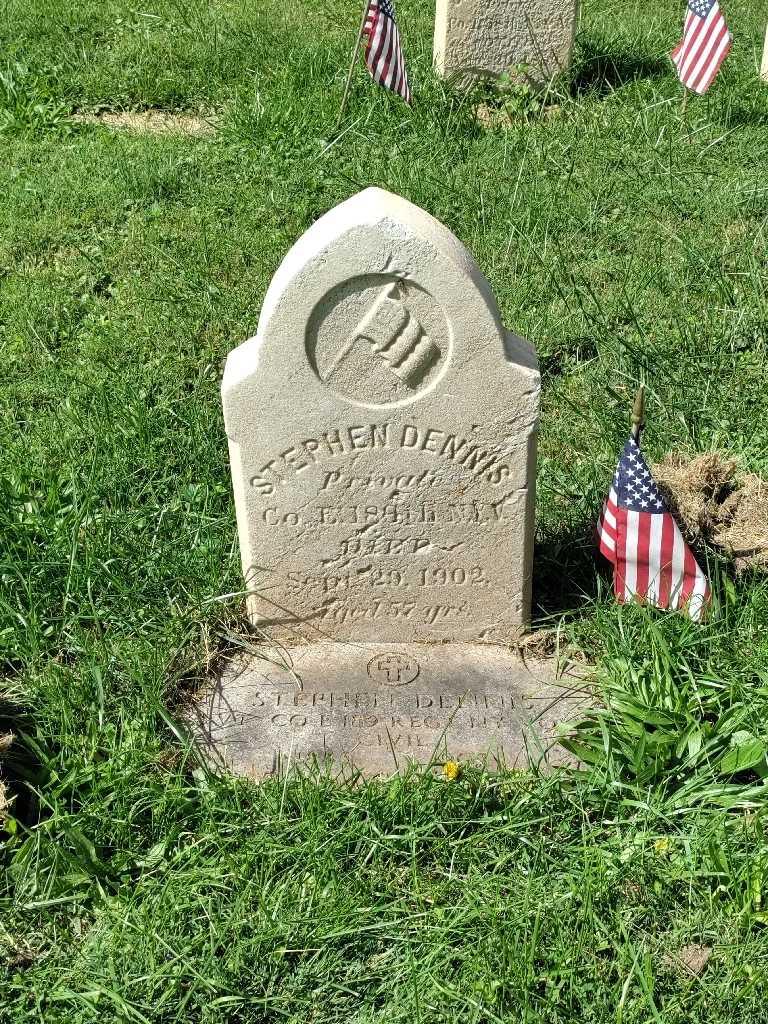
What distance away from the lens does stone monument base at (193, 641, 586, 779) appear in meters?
3.26


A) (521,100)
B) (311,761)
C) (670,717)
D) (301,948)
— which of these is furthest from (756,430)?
(521,100)

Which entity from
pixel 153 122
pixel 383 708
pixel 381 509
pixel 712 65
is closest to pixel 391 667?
pixel 383 708

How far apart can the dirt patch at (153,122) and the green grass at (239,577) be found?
81 mm

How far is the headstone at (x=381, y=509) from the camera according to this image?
3090 millimetres

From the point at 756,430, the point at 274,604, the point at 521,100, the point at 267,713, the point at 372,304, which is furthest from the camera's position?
the point at 521,100

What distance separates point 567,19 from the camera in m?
6.83

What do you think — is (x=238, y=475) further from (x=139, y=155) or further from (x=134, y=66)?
(x=134, y=66)

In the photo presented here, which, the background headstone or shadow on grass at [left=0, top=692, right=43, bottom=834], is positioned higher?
the background headstone

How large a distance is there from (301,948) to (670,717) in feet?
3.73

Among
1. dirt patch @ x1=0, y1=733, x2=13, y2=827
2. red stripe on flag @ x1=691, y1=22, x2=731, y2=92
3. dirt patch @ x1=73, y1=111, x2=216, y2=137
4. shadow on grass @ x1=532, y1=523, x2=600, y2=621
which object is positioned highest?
red stripe on flag @ x1=691, y1=22, x2=731, y2=92

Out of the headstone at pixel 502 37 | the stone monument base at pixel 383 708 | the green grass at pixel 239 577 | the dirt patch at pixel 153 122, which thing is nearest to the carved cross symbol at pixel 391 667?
the stone monument base at pixel 383 708

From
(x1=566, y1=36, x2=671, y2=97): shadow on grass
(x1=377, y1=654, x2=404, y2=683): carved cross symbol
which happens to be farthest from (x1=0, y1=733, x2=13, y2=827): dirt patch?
(x1=566, y1=36, x2=671, y2=97): shadow on grass

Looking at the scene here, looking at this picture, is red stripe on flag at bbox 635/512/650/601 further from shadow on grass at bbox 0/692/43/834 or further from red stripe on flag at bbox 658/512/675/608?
shadow on grass at bbox 0/692/43/834

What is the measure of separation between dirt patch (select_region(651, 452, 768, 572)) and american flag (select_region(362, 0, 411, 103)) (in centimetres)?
314
